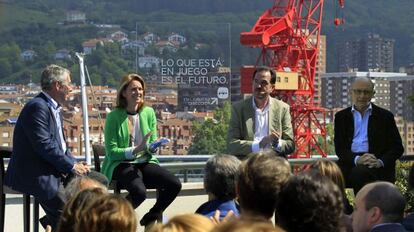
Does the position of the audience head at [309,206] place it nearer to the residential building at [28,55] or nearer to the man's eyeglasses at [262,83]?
the man's eyeglasses at [262,83]

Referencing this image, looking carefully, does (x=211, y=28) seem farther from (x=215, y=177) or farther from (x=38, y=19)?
(x=215, y=177)

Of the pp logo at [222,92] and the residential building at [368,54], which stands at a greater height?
the residential building at [368,54]

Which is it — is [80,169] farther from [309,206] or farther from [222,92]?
[222,92]

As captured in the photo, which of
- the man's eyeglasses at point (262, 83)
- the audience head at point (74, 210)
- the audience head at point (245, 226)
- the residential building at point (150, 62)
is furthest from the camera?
the residential building at point (150, 62)

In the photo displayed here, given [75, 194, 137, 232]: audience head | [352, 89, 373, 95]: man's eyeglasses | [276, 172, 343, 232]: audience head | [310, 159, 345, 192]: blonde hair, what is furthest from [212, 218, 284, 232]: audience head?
[352, 89, 373, 95]: man's eyeglasses

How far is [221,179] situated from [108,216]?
1.44 metres

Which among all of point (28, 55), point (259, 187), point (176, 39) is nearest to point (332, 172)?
point (259, 187)

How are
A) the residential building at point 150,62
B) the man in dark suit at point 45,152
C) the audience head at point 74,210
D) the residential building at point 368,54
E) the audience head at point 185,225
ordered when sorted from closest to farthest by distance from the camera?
the audience head at point 185,225 → the audience head at point 74,210 → the man in dark suit at point 45,152 → the residential building at point 150,62 → the residential building at point 368,54

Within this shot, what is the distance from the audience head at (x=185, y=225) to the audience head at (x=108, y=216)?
1.21ft

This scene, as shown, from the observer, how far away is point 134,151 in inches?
232

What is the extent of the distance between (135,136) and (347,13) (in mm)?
119346

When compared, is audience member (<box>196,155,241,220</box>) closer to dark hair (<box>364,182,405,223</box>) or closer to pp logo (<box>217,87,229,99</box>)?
dark hair (<box>364,182,405,223</box>)

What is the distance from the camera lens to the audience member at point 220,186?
418 cm

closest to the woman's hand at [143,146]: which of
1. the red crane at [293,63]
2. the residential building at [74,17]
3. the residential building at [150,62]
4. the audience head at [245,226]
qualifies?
the audience head at [245,226]
